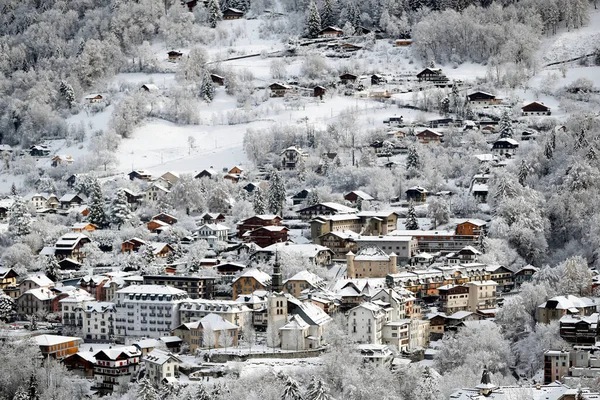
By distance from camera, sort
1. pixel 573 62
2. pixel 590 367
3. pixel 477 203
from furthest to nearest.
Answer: pixel 573 62 → pixel 477 203 → pixel 590 367

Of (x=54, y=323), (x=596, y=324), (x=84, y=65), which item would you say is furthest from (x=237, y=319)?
(x=84, y=65)

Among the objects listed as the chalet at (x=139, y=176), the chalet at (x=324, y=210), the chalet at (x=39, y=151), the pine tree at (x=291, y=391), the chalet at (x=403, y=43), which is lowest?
the chalet at (x=39, y=151)

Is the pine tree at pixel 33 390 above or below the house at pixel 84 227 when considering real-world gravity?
above

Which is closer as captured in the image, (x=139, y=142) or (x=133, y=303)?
(x=133, y=303)

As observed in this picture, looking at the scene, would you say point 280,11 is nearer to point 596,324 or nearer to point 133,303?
point 133,303

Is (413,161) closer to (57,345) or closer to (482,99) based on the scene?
(482,99)


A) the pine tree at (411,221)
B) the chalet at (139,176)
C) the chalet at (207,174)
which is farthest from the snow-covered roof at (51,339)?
the chalet at (139,176)

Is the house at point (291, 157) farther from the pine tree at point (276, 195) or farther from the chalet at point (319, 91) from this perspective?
the chalet at point (319, 91)
